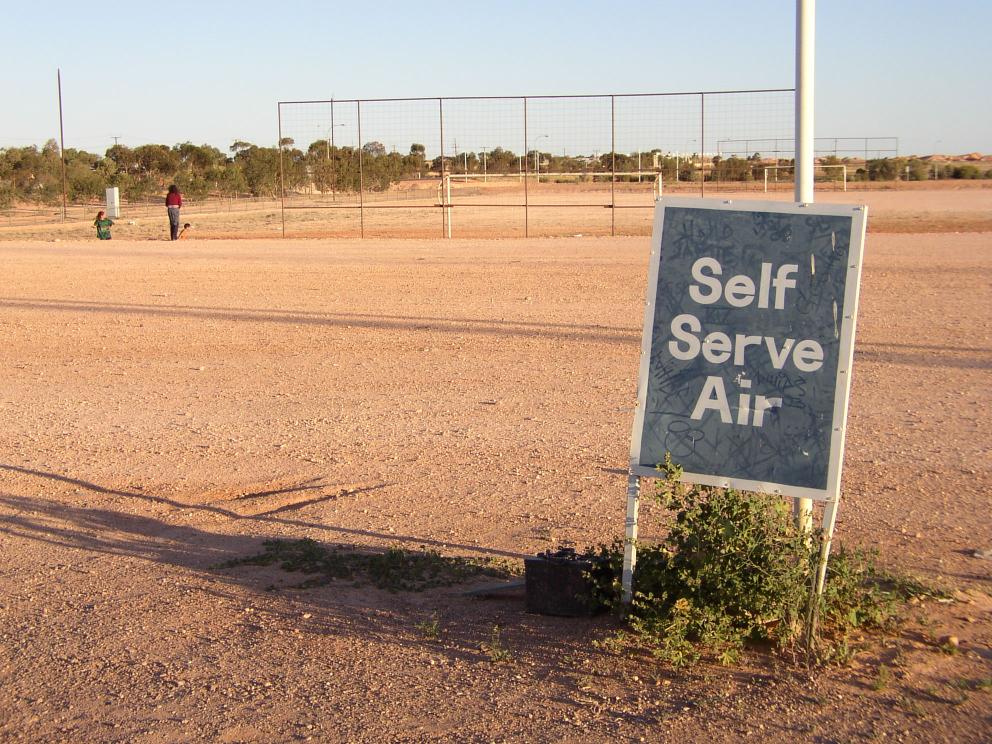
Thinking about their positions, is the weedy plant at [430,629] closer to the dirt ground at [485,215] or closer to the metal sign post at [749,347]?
the metal sign post at [749,347]

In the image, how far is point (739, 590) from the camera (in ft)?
14.4

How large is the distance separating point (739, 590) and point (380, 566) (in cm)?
189

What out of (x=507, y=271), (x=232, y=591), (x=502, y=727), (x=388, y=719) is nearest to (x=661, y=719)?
(x=502, y=727)

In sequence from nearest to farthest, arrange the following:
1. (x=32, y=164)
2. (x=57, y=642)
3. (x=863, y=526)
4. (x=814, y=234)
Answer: (x=814, y=234)
(x=57, y=642)
(x=863, y=526)
(x=32, y=164)

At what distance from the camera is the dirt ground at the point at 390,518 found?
4.09 meters

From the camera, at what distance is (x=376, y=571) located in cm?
550

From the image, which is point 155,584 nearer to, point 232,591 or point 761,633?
point 232,591

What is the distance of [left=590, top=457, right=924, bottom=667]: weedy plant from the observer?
4371mm

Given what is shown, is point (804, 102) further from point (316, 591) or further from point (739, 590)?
point (316, 591)

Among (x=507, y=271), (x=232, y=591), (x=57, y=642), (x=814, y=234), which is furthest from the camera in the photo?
(x=507, y=271)

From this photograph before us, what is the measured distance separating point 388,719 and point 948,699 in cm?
201

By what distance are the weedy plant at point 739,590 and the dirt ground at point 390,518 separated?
114 mm

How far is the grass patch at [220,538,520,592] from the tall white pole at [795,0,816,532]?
1666 millimetres

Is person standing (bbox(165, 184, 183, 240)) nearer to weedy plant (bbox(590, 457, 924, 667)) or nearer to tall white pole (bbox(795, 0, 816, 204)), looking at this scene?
tall white pole (bbox(795, 0, 816, 204))
